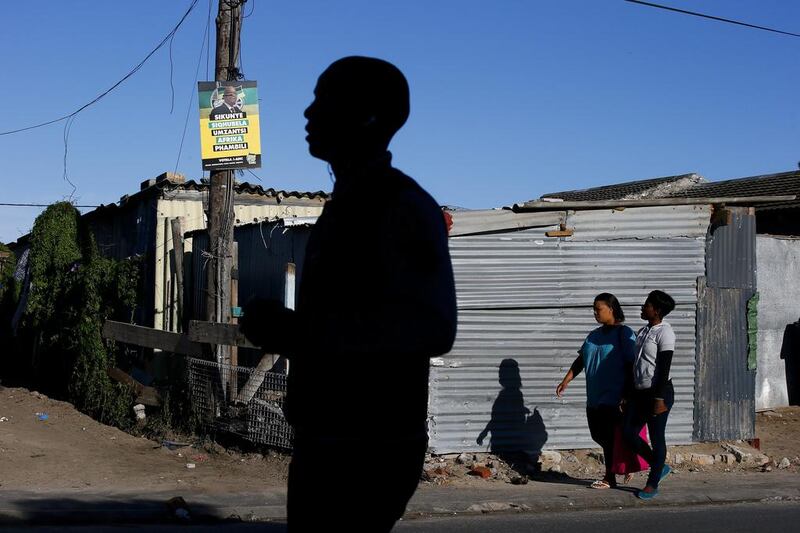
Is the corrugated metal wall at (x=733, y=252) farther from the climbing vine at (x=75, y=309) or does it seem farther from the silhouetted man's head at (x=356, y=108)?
the silhouetted man's head at (x=356, y=108)

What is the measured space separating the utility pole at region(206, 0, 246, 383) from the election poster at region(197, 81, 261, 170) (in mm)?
153

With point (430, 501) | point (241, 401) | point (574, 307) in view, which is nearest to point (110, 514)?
point (430, 501)

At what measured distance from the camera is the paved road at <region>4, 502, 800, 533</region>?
21.9 ft

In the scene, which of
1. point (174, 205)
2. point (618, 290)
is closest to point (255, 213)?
point (174, 205)

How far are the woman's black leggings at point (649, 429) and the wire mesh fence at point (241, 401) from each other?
300 cm

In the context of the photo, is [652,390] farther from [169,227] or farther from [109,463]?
[169,227]

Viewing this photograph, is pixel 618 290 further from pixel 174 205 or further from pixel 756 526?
pixel 174 205

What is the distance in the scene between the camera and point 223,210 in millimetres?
10000

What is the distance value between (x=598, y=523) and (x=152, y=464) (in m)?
4.13

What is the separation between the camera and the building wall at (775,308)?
13.1 m

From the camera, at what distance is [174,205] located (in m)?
14.2

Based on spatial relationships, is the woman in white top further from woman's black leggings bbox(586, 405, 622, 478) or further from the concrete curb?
the concrete curb

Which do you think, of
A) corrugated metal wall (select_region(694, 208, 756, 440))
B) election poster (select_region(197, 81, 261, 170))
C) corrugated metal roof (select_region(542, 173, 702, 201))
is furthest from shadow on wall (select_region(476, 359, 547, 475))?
corrugated metal roof (select_region(542, 173, 702, 201))

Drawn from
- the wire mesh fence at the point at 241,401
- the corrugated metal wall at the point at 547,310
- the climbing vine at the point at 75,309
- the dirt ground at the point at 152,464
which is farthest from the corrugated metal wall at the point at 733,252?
the climbing vine at the point at 75,309
